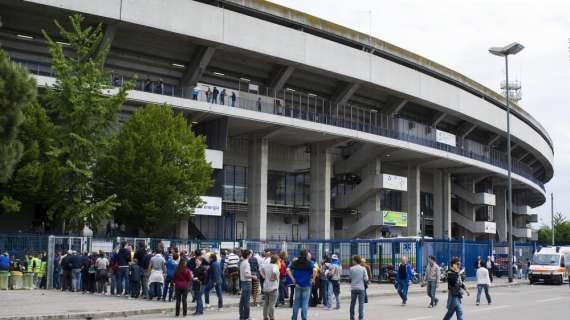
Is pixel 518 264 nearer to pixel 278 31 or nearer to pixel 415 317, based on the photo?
pixel 278 31

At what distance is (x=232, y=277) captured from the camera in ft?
84.6

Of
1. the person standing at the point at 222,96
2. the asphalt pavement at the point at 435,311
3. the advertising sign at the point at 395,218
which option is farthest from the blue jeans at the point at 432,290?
the advertising sign at the point at 395,218

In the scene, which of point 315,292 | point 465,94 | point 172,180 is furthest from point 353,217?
point 315,292

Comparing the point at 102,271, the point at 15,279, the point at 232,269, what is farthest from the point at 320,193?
the point at 15,279

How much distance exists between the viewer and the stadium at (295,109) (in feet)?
138

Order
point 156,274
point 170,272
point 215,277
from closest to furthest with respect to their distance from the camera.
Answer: point 215,277
point 156,274
point 170,272

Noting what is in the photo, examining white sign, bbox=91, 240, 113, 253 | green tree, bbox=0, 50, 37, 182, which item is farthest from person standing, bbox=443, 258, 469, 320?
white sign, bbox=91, 240, 113, 253

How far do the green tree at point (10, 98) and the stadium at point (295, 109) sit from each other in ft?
62.3

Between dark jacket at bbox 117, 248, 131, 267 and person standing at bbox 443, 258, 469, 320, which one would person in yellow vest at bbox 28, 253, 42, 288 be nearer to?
dark jacket at bbox 117, 248, 131, 267

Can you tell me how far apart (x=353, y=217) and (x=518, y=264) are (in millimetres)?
17306

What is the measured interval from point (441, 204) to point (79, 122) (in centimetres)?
4060

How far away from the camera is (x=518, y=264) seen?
4700 cm

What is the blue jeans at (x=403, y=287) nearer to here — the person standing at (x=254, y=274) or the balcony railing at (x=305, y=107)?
the person standing at (x=254, y=274)

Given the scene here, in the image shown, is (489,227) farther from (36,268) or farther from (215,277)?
(215,277)
